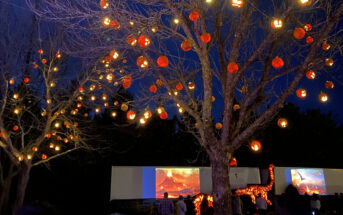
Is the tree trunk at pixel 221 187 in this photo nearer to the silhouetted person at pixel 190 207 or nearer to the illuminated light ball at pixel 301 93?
the illuminated light ball at pixel 301 93

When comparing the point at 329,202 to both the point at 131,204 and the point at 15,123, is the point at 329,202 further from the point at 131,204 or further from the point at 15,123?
the point at 15,123

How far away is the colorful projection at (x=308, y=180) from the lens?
1390cm

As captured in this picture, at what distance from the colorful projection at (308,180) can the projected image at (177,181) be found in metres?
4.91

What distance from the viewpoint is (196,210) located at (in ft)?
36.4

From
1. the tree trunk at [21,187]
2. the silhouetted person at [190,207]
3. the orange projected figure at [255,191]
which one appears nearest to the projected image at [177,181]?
the silhouetted person at [190,207]

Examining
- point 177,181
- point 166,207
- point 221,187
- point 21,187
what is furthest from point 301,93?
point 21,187

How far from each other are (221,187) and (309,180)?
35.5 ft

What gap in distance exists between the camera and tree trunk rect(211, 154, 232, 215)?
5.38 meters

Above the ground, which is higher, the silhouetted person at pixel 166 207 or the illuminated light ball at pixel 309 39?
the illuminated light ball at pixel 309 39

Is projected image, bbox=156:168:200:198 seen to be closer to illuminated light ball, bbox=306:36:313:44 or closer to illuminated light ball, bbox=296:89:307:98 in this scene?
illuminated light ball, bbox=296:89:307:98

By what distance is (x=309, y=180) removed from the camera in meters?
14.2

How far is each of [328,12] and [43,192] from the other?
46.4ft

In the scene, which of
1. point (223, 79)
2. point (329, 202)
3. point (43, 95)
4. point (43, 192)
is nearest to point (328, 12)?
point (223, 79)

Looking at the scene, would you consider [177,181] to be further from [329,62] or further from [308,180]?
[329,62]
